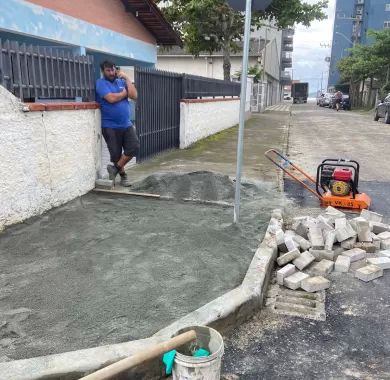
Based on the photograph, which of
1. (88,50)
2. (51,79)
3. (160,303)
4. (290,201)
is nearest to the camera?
(160,303)

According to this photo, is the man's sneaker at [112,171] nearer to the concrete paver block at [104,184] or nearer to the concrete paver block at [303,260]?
the concrete paver block at [104,184]

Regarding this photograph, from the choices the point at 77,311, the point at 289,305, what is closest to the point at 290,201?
the point at 289,305

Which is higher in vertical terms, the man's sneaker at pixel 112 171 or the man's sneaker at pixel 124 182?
the man's sneaker at pixel 112 171

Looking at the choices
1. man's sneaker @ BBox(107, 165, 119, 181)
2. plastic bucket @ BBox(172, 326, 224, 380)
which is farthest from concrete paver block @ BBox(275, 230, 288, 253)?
man's sneaker @ BBox(107, 165, 119, 181)

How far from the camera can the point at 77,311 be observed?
10.0 ft

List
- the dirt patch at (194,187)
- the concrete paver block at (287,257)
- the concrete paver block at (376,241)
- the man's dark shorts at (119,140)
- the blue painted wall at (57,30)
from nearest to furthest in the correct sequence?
the concrete paver block at (287,257)
the concrete paver block at (376,241)
the dirt patch at (194,187)
the man's dark shorts at (119,140)
the blue painted wall at (57,30)

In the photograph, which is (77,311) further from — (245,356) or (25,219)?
(25,219)

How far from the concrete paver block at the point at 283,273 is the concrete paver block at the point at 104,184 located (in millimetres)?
3295

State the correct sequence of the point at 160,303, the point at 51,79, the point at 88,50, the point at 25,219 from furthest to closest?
the point at 88,50
the point at 51,79
the point at 25,219
the point at 160,303

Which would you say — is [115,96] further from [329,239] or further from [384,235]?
[384,235]

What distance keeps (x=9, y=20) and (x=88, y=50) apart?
332cm

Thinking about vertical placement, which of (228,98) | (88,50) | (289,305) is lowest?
(289,305)

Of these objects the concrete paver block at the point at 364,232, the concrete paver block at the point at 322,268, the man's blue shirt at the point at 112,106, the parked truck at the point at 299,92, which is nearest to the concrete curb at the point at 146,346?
the concrete paver block at the point at 322,268

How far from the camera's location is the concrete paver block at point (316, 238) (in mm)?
4418
